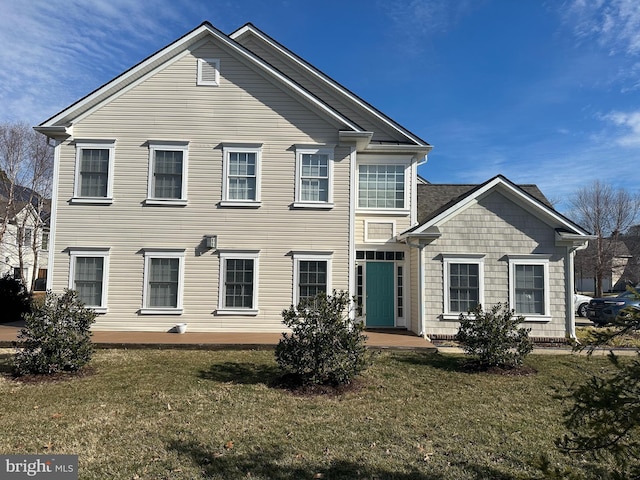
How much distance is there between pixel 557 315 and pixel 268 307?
8441mm

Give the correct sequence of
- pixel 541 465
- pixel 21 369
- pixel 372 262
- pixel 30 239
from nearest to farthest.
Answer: pixel 541 465 < pixel 21 369 < pixel 372 262 < pixel 30 239

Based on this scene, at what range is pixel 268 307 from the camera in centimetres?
1261

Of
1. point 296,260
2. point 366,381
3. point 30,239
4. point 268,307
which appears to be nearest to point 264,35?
point 296,260

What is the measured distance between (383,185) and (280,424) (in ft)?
31.9

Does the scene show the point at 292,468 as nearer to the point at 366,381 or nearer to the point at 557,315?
the point at 366,381

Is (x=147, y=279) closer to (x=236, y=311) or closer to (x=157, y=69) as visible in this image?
(x=236, y=311)

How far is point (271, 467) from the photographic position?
14.5ft

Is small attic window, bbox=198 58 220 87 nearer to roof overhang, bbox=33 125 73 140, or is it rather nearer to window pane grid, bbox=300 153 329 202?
window pane grid, bbox=300 153 329 202

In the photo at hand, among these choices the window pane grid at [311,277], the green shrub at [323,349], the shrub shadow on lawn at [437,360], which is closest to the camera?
the green shrub at [323,349]

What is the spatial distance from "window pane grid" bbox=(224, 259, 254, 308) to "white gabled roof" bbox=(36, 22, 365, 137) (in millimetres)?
5183

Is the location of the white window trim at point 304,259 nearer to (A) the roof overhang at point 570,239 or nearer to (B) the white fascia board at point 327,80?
(B) the white fascia board at point 327,80

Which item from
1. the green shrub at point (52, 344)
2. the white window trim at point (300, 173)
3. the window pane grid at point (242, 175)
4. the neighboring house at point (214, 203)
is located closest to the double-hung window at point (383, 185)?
the neighboring house at point (214, 203)

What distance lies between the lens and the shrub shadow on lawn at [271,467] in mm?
4246

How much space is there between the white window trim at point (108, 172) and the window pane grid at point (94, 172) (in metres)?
0.08
